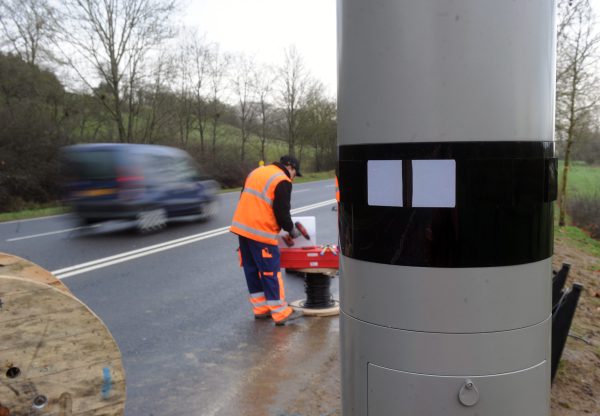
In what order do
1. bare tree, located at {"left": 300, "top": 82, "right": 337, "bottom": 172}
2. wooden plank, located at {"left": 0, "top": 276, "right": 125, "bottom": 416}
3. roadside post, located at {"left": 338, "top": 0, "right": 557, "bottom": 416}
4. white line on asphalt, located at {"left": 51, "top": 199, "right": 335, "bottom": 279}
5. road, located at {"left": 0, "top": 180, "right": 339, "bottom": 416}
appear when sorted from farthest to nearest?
bare tree, located at {"left": 300, "top": 82, "right": 337, "bottom": 172} → white line on asphalt, located at {"left": 51, "top": 199, "right": 335, "bottom": 279} → road, located at {"left": 0, "top": 180, "right": 339, "bottom": 416} → wooden plank, located at {"left": 0, "top": 276, "right": 125, "bottom": 416} → roadside post, located at {"left": 338, "top": 0, "right": 557, "bottom": 416}

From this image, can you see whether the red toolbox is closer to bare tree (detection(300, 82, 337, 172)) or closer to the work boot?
the work boot

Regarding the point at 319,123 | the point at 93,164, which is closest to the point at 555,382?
the point at 93,164

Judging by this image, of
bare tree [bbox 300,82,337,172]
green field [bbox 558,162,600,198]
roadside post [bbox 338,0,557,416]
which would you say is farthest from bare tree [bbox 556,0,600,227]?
bare tree [bbox 300,82,337,172]

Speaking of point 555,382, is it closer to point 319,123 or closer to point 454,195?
point 454,195

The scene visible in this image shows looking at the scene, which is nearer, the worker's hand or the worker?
the worker

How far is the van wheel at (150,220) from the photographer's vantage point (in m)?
12.7

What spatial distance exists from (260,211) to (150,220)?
7.58 meters

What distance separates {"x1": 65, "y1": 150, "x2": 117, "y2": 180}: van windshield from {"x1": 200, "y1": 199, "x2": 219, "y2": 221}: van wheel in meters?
2.93

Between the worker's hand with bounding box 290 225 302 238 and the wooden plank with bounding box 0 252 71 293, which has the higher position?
the wooden plank with bounding box 0 252 71 293

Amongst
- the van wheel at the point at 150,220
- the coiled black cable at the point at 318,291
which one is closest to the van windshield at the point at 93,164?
the van wheel at the point at 150,220

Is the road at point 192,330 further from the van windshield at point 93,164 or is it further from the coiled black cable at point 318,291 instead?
the van windshield at point 93,164

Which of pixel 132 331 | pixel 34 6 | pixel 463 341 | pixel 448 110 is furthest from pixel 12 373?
pixel 34 6

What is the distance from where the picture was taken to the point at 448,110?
1.69m

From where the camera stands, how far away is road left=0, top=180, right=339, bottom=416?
4.14 m
